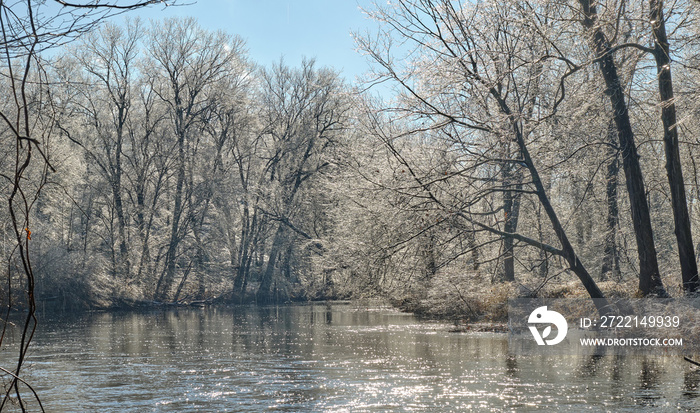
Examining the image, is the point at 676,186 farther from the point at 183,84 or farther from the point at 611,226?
the point at 183,84

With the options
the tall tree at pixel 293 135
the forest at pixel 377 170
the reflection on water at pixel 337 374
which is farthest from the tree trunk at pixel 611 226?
the tall tree at pixel 293 135

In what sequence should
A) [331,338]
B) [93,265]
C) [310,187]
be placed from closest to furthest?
[331,338]
[93,265]
[310,187]

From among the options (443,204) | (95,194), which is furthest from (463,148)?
(95,194)

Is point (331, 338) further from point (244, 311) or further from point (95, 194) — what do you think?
point (95, 194)

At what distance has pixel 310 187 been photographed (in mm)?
37188

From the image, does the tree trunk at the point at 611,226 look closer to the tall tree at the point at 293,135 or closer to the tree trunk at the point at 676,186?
the tree trunk at the point at 676,186

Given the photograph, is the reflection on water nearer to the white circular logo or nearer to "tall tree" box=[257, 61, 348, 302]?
the white circular logo

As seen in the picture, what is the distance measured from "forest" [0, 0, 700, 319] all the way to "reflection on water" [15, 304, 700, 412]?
1.88 meters

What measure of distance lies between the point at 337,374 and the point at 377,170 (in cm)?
708

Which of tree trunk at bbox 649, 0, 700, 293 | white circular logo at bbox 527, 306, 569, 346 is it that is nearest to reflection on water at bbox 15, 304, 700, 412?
white circular logo at bbox 527, 306, 569, 346

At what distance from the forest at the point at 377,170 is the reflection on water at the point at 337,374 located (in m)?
1.88

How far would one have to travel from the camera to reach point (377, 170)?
1722 centimetres

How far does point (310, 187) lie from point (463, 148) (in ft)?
75.3

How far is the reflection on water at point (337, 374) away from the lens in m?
8.95
